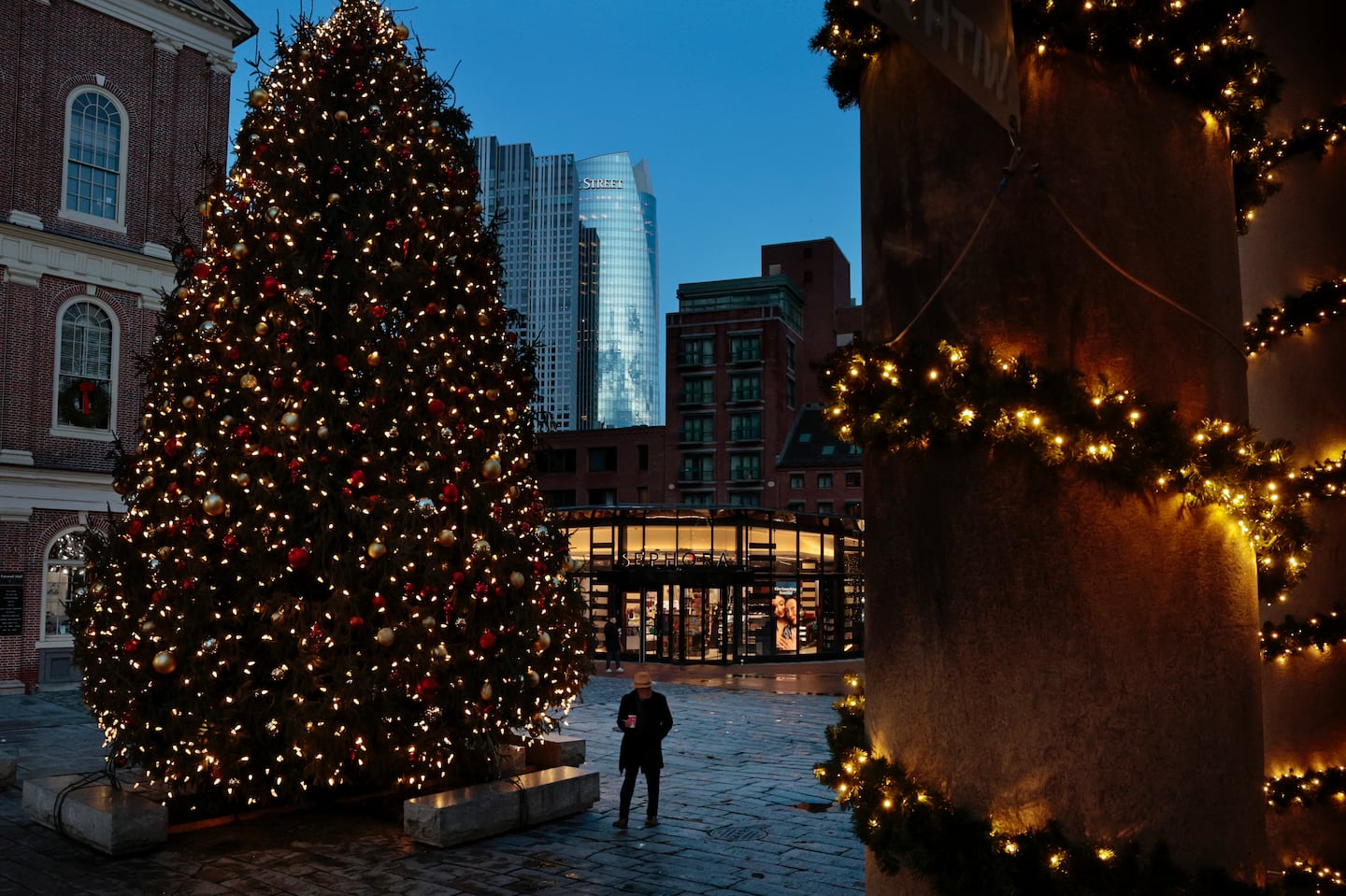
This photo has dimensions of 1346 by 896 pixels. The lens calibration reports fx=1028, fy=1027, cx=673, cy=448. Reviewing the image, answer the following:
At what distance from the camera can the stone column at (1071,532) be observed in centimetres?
301

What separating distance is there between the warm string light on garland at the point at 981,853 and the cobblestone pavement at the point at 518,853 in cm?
478

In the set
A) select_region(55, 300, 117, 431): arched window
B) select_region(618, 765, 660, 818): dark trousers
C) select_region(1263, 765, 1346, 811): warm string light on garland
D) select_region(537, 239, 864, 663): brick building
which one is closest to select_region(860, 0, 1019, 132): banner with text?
select_region(1263, 765, 1346, 811): warm string light on garland

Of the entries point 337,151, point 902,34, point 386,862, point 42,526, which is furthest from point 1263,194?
→ point 42,526

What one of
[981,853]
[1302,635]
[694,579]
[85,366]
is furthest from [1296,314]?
[694,579]

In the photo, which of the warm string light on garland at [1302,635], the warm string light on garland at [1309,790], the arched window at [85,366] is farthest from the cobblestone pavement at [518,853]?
the arched window at [85,366]

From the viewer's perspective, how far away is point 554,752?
1177cm

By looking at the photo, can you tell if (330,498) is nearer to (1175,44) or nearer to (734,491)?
(1175,44)

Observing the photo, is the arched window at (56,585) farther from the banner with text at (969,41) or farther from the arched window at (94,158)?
the banner with text at (969,41)

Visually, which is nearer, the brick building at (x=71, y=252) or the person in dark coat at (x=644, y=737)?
the person in dark coat at (x=644, y=737)

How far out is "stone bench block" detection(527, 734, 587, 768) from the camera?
38.7 feet

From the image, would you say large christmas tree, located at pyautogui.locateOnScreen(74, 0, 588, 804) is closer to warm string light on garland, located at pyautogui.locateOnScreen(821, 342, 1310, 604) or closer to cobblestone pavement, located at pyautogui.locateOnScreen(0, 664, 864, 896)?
cobblestone pavement, located at pyautogui.locateOnScreen(0, 664, 864, 896)

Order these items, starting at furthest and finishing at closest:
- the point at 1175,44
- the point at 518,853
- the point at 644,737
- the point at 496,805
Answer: the point at 644,737 < the point at 496,805 < the point at 518,853 < the point at 1175,44

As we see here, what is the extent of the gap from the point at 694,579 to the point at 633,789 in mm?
23991

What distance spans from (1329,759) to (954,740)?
9.24ft
